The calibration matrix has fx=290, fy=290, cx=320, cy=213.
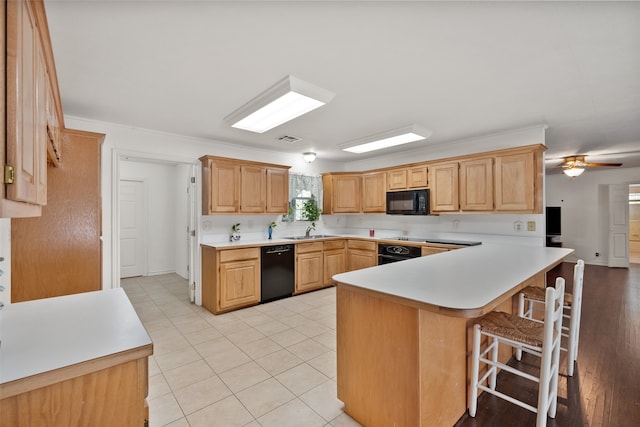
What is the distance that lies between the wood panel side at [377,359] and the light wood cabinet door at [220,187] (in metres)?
2.67

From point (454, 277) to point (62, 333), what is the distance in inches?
79.6

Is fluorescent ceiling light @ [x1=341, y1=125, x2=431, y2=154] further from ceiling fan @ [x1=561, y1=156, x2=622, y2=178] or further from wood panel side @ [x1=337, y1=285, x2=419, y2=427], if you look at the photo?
ceiling fan @ [x1=561, y1=156, x2=622, y2=178]

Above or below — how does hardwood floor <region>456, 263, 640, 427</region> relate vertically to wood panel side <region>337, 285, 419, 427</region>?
below

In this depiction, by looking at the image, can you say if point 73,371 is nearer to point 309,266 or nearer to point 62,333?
point 62,333

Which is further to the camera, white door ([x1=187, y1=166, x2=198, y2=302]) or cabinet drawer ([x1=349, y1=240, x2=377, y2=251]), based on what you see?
cabinet drawer ([x1=349, y1=240, x2=377, y2=251])

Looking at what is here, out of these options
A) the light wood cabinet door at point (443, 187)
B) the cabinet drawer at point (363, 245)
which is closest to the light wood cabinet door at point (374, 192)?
the cabinet drawer at point (363, 245)

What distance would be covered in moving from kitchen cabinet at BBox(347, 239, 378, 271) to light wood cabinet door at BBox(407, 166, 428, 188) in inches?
45.2

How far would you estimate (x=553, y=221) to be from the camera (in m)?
7.36

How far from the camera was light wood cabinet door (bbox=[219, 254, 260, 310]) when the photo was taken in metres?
3.77

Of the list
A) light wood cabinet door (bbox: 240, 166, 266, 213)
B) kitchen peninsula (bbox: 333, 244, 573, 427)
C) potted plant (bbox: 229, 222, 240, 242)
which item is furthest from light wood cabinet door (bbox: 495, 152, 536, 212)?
potted plant (bbox: 229, 222, 240, 242)

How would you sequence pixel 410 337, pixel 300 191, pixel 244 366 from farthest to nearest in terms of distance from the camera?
pixel 300 191 → pixel 244 366 → pixel 410 337

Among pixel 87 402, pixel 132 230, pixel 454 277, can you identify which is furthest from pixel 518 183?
pixel 132 230

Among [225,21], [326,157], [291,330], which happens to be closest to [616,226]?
[326,157]

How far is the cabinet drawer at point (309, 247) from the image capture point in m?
4.61
